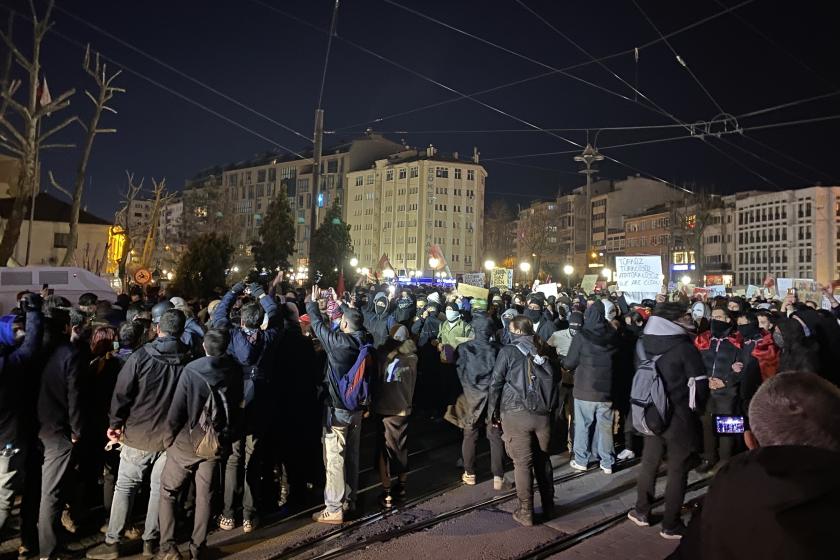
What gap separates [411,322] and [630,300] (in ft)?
29.0

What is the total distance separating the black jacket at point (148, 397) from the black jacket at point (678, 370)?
184 inches

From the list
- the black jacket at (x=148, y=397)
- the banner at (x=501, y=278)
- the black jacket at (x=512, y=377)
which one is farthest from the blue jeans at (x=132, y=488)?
the banner at (x=501, y=278)

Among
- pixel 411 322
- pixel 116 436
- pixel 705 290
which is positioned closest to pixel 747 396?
pixel 411 322

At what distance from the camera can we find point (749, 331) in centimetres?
865

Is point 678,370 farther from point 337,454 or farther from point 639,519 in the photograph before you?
point 337,454

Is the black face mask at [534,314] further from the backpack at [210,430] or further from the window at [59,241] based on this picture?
the window at [59,241]

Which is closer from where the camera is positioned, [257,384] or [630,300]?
[257,384]

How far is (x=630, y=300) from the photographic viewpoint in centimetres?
1684

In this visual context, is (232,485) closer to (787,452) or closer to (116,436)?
(116,436)

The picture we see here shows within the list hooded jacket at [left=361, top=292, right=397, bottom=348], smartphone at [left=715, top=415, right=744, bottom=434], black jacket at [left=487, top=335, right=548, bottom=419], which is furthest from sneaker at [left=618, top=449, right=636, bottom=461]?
hooded jacket at [left=361, top=292, right=397, bottom=348]

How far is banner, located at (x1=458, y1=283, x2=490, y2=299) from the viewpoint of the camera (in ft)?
41.1

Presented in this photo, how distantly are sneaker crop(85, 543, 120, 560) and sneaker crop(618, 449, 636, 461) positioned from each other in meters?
6.49

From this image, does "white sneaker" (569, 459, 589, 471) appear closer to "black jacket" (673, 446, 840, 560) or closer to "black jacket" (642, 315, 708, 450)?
"black jacket" (642, 315, 708, 450)

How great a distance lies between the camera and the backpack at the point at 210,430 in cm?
520
